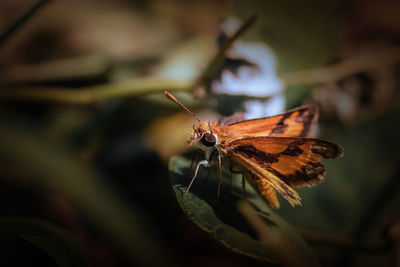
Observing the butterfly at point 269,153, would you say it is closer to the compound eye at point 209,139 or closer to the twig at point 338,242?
the compound eye at point 209,139

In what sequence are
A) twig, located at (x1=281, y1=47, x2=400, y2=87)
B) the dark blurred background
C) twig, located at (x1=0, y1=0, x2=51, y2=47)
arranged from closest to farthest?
twig, located at (x1=0, y1=0, x2=51, y2=47)
the dark blurred background
twig, located at (x1=281, y1=47, x2=400, y2=87)

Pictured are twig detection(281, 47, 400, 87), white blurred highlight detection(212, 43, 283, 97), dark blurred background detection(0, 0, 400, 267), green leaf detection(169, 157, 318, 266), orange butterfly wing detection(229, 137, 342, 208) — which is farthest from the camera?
twig detection(281, 47, 400, 87)

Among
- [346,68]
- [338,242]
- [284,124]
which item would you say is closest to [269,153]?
[284,124]

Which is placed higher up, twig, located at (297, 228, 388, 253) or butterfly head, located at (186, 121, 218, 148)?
butterfly head, located at (186, 121, 218, 148)

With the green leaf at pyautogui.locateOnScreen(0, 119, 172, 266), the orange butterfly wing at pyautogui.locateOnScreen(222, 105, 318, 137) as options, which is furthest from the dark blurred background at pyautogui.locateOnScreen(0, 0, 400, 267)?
the orange butterfly wing at pyautogui.locateOnScreen(222, 105, 318, 137)

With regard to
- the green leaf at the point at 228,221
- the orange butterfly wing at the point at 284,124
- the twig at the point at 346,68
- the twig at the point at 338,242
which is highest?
the twig at the point at 346,68

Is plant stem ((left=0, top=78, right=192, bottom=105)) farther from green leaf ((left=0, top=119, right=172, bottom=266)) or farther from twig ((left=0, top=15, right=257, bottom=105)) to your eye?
green leaf ((left=0, top=119, right=172, bottom=266))

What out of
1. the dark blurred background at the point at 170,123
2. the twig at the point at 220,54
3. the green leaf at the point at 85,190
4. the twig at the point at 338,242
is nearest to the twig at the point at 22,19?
the dark blurred background at the point at 170,123
